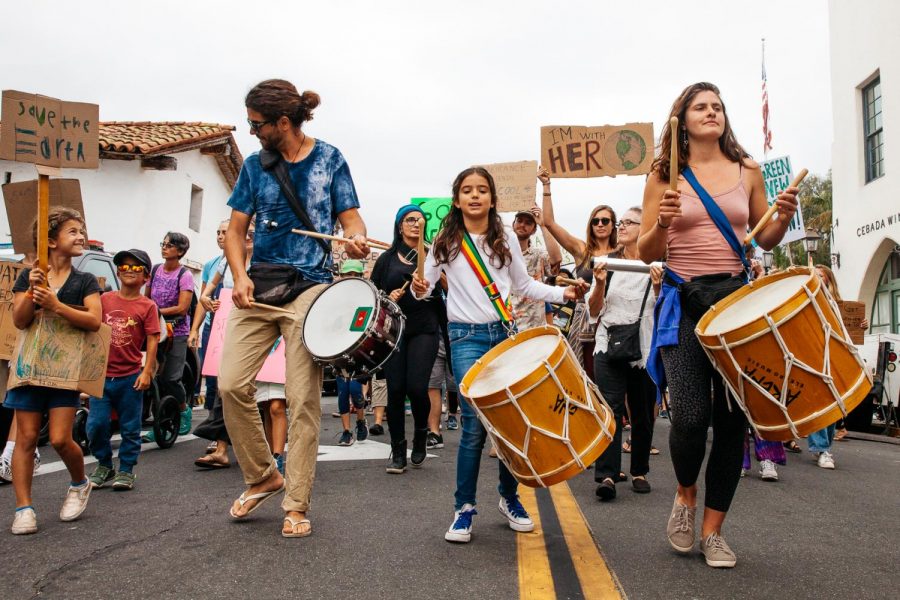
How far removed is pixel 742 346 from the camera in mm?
3184

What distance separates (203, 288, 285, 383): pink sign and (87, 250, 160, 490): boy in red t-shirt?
61 centimetres

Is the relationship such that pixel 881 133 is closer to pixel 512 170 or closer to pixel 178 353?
pixel 512 170

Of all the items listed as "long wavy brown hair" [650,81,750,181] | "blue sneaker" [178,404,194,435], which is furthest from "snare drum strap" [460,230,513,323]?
"blue sneaker" [178,404,194,435]

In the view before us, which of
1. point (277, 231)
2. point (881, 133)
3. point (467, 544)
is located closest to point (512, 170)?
point (277, 231)

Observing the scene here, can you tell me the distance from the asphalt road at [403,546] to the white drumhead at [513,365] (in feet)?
2.52

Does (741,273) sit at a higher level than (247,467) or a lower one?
higher

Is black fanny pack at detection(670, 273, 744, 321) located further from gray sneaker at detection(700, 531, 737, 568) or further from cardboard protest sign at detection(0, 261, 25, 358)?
cardboard protest sign at detection(0, 261, 25, 358)

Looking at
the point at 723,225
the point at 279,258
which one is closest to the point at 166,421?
the point at 279,258

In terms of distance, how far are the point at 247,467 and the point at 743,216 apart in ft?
9.18

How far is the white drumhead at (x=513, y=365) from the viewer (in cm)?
348

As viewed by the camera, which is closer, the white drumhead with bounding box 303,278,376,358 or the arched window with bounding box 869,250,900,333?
the white drumhead with bounding box 303,278,376,358

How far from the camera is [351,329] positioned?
4293 mm

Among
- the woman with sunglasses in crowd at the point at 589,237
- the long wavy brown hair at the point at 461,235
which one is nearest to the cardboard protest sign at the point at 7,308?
the long wavy brown hair at the point at 461,235

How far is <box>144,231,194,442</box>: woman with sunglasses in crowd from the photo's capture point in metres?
8.15
